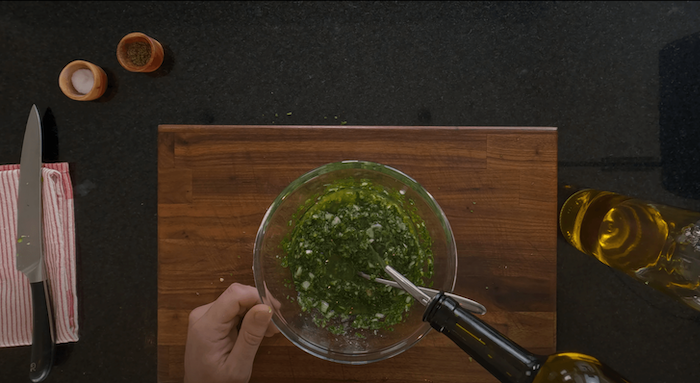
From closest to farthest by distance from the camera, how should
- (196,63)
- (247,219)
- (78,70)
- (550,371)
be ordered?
1. (550,371)
2. (247,219)
3. (78,70)
4. (196,63)

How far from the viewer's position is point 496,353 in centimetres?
64

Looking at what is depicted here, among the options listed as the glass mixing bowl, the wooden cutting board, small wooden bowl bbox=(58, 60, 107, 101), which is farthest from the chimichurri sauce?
small wooden bowl bbox=(58, 60, 107, 101)

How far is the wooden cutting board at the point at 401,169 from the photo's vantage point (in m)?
0.99

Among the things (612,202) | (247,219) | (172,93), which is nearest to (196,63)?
(172,93)

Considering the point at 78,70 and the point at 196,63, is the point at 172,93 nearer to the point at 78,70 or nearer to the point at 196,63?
the point at 196,63

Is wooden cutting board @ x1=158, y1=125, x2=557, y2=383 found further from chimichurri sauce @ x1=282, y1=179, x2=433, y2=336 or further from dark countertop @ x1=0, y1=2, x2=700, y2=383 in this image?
dark countertop @ x1=0, y1=2, x2=700, y2=383

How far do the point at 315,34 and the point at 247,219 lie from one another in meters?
0.82

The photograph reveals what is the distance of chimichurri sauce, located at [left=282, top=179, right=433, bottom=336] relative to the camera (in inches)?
34.4

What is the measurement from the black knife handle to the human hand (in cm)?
61

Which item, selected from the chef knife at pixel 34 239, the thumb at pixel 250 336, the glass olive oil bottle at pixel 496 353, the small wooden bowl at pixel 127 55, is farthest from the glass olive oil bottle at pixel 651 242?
the chef knife at pixel 34 239

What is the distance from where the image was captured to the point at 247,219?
3.29ft

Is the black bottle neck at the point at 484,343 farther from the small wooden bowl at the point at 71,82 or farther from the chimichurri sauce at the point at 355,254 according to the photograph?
the small wooden bowl at the point at 71,82

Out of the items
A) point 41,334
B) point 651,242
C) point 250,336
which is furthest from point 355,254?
point 41,334

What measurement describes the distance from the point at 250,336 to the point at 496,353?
532mm
